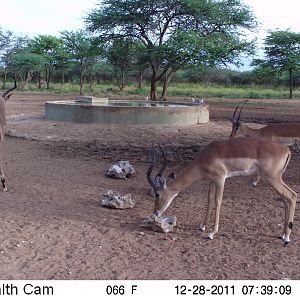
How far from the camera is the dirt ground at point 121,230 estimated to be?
14.6ft

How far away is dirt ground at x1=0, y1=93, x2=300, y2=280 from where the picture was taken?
4461 mm

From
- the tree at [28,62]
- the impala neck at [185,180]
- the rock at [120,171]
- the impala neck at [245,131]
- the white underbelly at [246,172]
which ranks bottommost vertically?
the rock at [120,171]

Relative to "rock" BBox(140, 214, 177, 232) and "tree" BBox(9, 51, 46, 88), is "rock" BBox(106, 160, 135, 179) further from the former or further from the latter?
"tree" BBox(9, 51, 46, 88)

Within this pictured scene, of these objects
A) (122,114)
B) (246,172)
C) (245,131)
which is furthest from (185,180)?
(122,114)

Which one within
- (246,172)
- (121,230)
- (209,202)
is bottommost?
(121,230)

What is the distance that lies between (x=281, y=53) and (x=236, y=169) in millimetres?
37175

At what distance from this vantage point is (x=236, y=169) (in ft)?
18.1

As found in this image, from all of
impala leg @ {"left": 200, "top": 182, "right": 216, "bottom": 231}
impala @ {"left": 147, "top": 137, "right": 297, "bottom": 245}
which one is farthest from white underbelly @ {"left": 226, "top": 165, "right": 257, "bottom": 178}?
impala leg @ {"left": 200, "top": 182, "right": 216, "bottom": 231}

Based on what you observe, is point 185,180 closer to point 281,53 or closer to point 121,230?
point 121,230

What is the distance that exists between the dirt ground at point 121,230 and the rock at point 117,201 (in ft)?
0.37

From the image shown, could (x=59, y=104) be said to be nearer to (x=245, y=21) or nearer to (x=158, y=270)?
(x=158, y=270)

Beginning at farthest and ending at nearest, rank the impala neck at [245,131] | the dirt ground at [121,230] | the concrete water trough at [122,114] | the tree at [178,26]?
1. the tree at [178,26]
2. the concrete water trough at [122,114]
3. the impala neck at [245,131]
4. the dirt ground at [121,230]

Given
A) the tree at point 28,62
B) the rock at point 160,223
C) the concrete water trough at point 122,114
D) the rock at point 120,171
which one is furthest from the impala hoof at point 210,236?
the tree at point 28,62

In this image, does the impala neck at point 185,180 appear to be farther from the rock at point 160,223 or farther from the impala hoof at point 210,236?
the impala hoof at point 210,236
